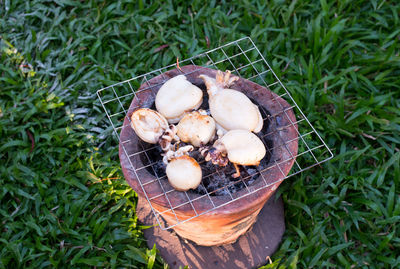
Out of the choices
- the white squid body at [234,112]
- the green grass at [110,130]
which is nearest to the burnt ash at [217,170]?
the white squid body at [234,112]

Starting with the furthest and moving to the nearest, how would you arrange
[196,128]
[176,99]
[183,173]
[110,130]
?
[110,130], [176,99], [196,128], [183,173]

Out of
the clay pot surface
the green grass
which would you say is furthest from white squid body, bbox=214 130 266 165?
the green grass

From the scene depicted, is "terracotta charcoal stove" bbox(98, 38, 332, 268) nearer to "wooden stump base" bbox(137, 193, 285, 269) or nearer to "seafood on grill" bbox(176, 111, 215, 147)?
"wooden stump base" bbox(137, 193, 285, 269)

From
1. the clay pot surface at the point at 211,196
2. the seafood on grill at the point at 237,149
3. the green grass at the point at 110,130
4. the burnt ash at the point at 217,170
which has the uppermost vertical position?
the seafood on grill at the point at 237,149

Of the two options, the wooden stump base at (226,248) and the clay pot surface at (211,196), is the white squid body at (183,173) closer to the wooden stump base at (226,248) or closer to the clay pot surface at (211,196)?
the clay pot surface at (211,196)

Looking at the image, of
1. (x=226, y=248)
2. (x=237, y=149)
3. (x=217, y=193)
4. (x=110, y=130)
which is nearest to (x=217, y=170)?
(x=217, y=193)

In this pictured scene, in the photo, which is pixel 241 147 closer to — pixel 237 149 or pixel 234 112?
pixel 237 149

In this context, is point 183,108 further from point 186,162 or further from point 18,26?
point 18,26
